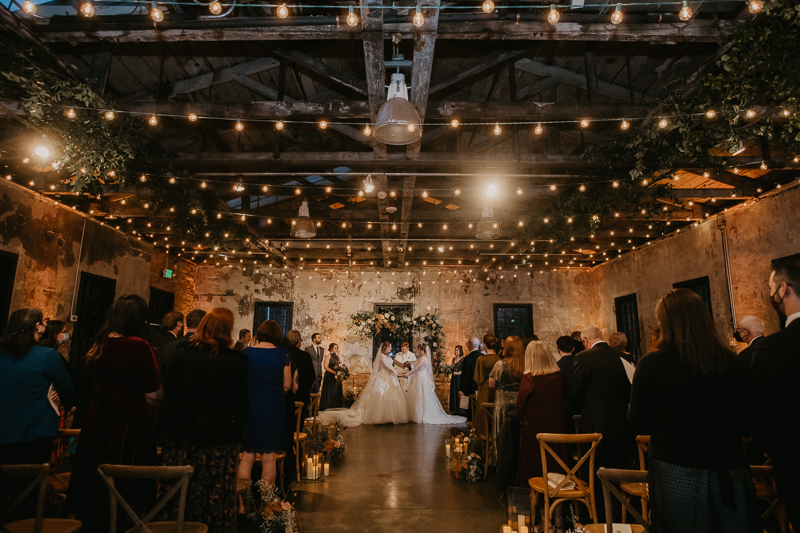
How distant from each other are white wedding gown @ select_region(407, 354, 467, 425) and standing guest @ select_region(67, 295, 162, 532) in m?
6.82

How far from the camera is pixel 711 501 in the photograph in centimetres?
171

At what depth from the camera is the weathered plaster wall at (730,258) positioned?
6020 millimetres

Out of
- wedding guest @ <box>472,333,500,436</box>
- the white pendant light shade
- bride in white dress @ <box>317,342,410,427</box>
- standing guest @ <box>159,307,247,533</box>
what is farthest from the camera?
bride in white dress @ <box>317,342,410,427</box>

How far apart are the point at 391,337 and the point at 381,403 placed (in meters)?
3.14

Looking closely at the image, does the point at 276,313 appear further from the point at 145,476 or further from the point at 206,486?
the point at 145,476

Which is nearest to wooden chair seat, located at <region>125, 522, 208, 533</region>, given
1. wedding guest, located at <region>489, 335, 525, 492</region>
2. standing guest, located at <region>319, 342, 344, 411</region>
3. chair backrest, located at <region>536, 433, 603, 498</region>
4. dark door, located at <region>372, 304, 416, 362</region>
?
chair backrest, located at <region>536, 433, 603, 498</region>

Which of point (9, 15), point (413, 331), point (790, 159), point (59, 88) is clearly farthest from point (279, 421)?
point (413, 331)

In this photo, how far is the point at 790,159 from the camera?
5008 millimetres

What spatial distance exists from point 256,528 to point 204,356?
4.17 ft

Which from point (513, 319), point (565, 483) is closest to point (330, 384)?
point (513, 319)

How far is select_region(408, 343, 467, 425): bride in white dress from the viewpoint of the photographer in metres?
8.83

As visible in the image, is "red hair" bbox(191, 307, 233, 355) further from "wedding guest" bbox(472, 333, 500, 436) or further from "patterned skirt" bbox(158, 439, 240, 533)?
"wedding guest" bbox(472, 333, 500, 436)

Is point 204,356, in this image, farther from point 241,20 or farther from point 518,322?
point 518,322

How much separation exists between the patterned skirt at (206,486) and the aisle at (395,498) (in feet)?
3.37
